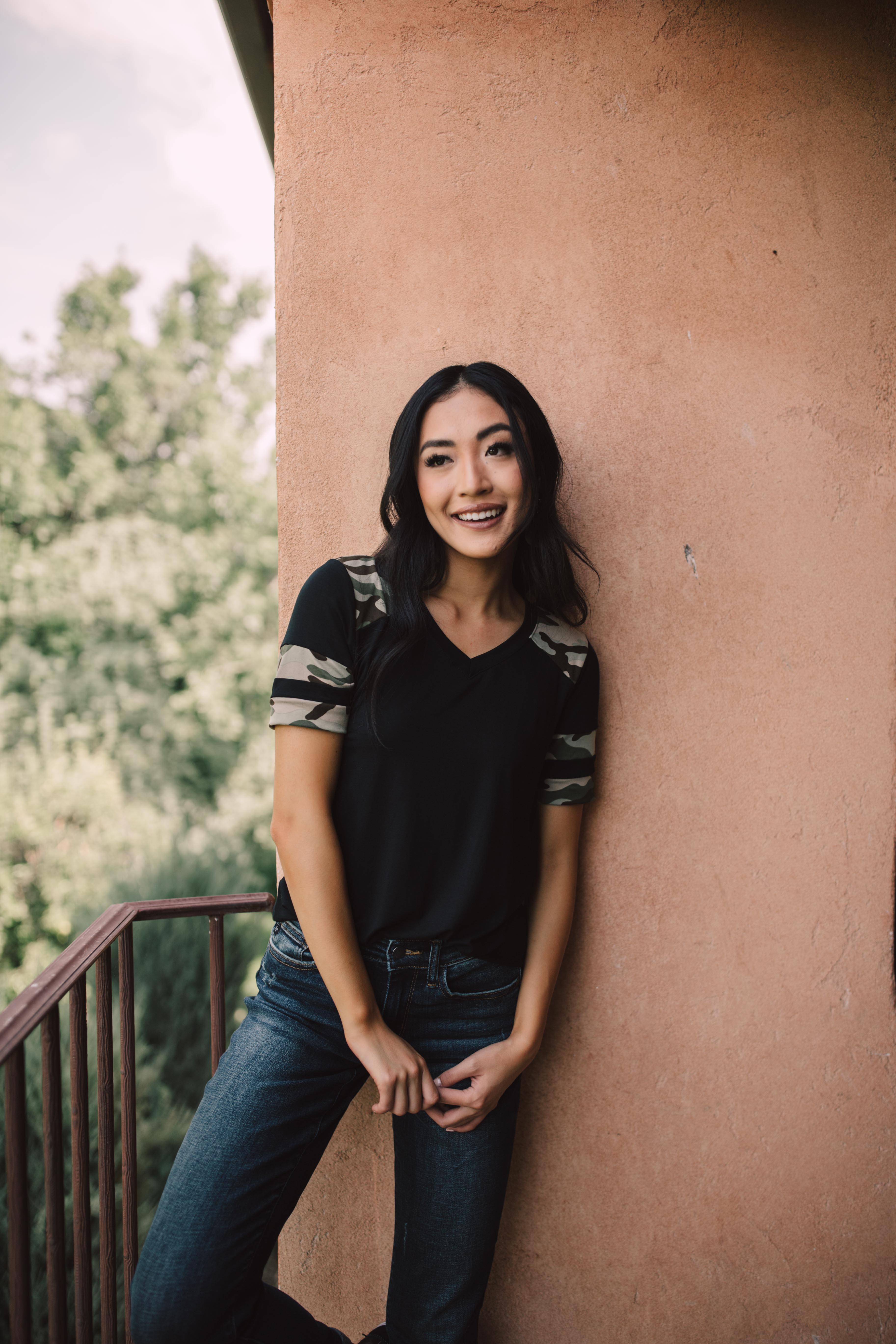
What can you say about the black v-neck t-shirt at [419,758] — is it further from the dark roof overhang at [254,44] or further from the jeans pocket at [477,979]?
the dark roof overhang at [254,44]

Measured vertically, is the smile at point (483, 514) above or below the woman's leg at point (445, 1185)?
above

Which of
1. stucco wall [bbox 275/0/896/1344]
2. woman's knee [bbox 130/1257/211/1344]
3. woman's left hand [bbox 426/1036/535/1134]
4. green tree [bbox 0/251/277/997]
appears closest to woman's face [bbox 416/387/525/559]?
stucco wall [bbox 275/0/896/1344]

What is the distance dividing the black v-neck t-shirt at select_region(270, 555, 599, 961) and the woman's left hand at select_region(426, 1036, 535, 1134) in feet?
0.57

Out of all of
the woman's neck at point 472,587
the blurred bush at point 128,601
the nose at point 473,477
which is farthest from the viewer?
the blurred bush at point 128,601

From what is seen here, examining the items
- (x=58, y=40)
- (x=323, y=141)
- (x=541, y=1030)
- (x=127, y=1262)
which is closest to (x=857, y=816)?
(x=541, y=1030)

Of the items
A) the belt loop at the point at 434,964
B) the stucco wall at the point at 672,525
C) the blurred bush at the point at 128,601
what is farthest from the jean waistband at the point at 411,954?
the blurred bush at the point at 128,601

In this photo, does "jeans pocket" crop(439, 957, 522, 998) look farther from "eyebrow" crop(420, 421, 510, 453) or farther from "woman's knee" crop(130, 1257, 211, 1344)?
"eyebrow" crop(420, 421, 510, 453)

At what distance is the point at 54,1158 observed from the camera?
4.80ft

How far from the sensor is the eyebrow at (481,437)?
1365 mm

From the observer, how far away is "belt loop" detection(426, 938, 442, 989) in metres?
1.38

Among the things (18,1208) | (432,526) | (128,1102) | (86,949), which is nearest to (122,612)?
(128,1102)

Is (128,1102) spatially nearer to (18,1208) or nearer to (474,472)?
(18,1208)

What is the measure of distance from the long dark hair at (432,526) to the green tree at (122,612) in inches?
432

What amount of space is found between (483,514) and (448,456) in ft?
0.38
